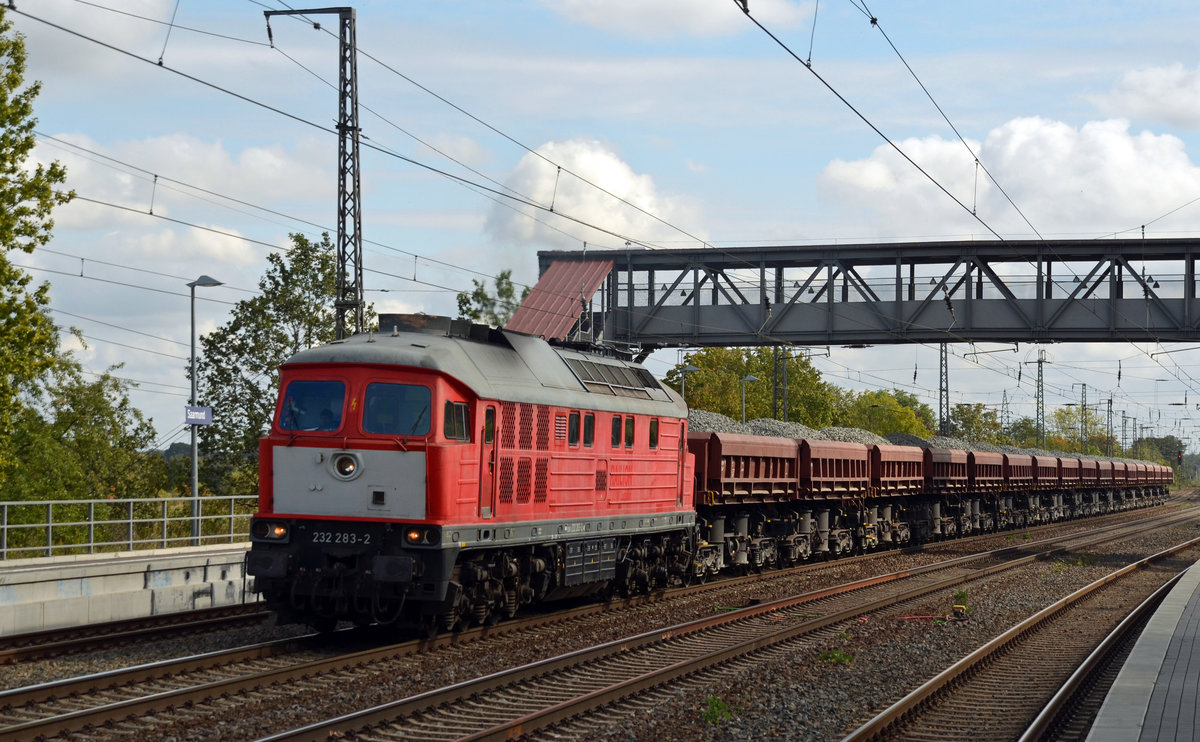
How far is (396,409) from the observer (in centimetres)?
1631

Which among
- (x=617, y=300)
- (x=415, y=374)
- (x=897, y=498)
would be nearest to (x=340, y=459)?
(x=415, y=374)

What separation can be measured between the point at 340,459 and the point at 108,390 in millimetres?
47325

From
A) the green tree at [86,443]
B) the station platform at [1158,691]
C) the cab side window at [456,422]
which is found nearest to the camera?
the station platform at [1158,691]

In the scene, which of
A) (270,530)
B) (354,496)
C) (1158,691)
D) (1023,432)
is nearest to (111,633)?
(270,530)

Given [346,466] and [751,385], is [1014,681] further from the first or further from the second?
[751,385]

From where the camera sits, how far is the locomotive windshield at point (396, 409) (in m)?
16.2

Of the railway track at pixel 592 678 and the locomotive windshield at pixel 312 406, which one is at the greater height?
the locomotive windshield at pixel 312 406

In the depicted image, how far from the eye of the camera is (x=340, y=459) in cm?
1619

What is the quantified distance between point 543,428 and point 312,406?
367 cm

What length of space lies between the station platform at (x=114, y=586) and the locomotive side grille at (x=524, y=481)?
444 centimetres

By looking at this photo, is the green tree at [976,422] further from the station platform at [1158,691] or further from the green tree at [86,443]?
the station platform at [1158,691]

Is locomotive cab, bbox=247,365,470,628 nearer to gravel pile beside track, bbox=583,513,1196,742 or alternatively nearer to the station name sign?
gravel pile beside track, bbox=583,513,1196,742

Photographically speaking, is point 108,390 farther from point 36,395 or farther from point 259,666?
point 259,666

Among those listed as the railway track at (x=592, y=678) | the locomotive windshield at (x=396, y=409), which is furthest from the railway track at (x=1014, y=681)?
the locomotive windshield at (x=396, y=409)
